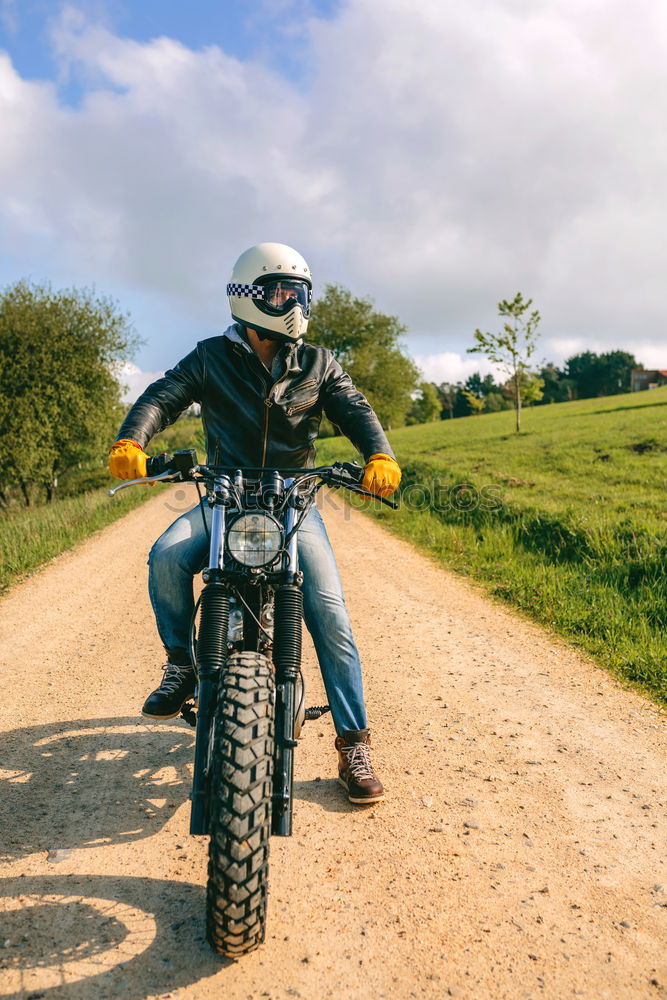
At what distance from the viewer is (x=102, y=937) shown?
2254 mm

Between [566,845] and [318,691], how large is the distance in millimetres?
2068

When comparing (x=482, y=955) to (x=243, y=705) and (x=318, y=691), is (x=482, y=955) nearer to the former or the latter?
(x=243, y=705)

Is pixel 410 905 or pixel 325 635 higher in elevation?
pixel 325 635

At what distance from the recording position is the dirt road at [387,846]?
83.7 inches

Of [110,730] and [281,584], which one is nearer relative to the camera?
[281,584]

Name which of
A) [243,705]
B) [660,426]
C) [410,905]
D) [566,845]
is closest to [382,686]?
[566,845]

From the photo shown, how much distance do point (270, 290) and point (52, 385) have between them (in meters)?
23.1

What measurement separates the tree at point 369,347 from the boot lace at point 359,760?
54.4 metres

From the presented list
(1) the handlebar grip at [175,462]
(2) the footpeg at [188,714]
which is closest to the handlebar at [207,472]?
(1) the handlebar grip at [175,462]

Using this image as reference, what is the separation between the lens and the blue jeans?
3102mm

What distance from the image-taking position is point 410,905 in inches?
95.2

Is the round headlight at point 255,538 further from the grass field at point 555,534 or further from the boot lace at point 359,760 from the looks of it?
the grass field at point 555,534

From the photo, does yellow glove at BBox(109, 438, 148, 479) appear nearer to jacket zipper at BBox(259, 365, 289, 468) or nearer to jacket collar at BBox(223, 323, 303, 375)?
jacket zipper at BBox(259, 365, 289, 468)

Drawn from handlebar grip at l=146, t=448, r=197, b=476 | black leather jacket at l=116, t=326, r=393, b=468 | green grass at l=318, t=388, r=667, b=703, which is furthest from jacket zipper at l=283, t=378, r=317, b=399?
green grass at l=318, t=388, r=667, b=703
